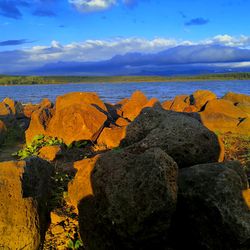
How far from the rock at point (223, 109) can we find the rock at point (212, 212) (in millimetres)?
12841

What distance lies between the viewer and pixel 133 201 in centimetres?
596

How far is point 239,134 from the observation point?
17.5 meters

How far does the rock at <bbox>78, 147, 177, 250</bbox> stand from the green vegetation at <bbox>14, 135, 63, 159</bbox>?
26.7ft

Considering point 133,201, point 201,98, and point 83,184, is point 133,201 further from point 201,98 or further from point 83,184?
point 201,98

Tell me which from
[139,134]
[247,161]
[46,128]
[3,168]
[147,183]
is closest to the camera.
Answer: [147,183]

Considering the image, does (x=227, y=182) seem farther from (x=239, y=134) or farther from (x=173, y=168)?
(x=239, y=134)

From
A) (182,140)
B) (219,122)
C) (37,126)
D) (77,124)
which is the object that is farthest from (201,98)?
(182,140)

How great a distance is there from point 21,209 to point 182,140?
3429 millimetres

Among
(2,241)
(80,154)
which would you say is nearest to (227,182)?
(2,241)

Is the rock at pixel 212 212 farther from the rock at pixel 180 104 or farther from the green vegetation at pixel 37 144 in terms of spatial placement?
the rock at pixel 180 104

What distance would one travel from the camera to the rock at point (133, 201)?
19.5ft

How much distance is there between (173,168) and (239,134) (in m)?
12.1

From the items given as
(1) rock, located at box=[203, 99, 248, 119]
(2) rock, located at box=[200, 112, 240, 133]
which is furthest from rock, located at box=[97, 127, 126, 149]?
(1) rock, located at box=[203, 99, 248, 119]

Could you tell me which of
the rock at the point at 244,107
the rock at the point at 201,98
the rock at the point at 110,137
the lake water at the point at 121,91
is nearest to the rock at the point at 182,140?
the rock at the point at 110,137
